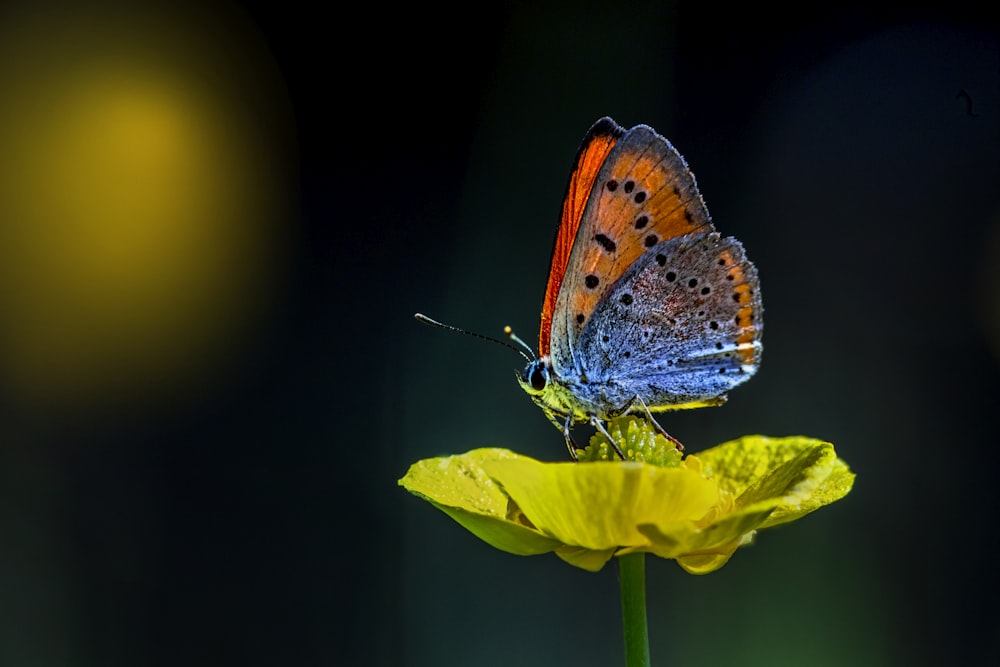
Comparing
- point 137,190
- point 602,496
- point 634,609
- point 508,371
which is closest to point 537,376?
point 602,496

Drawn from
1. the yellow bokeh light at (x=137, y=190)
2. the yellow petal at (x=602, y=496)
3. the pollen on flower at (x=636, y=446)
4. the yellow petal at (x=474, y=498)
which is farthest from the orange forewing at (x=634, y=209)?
the yellow bokeh light at (x=137, y=190)

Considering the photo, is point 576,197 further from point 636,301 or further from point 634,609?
point 634,609

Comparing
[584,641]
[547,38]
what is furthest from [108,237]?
[584,641]

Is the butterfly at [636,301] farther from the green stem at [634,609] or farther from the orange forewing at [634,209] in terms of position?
the green stem at [634,609]

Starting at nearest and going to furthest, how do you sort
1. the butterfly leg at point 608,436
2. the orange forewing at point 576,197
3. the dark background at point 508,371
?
the butterfly leg at point 608,436
the orange forewing at point 576,197
the dark background at point 508,371

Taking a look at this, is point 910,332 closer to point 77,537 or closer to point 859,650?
point 859,650

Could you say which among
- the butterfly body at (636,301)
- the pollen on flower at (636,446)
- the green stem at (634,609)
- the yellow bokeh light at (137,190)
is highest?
the yellow bokeh light at (137,190)

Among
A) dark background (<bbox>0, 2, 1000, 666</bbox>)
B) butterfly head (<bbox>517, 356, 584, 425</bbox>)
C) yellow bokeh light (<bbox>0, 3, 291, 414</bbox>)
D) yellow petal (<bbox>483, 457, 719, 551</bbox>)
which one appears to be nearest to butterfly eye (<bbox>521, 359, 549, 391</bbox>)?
butterfly head (<bbox>517, 356, 584, 425</bbox>)
